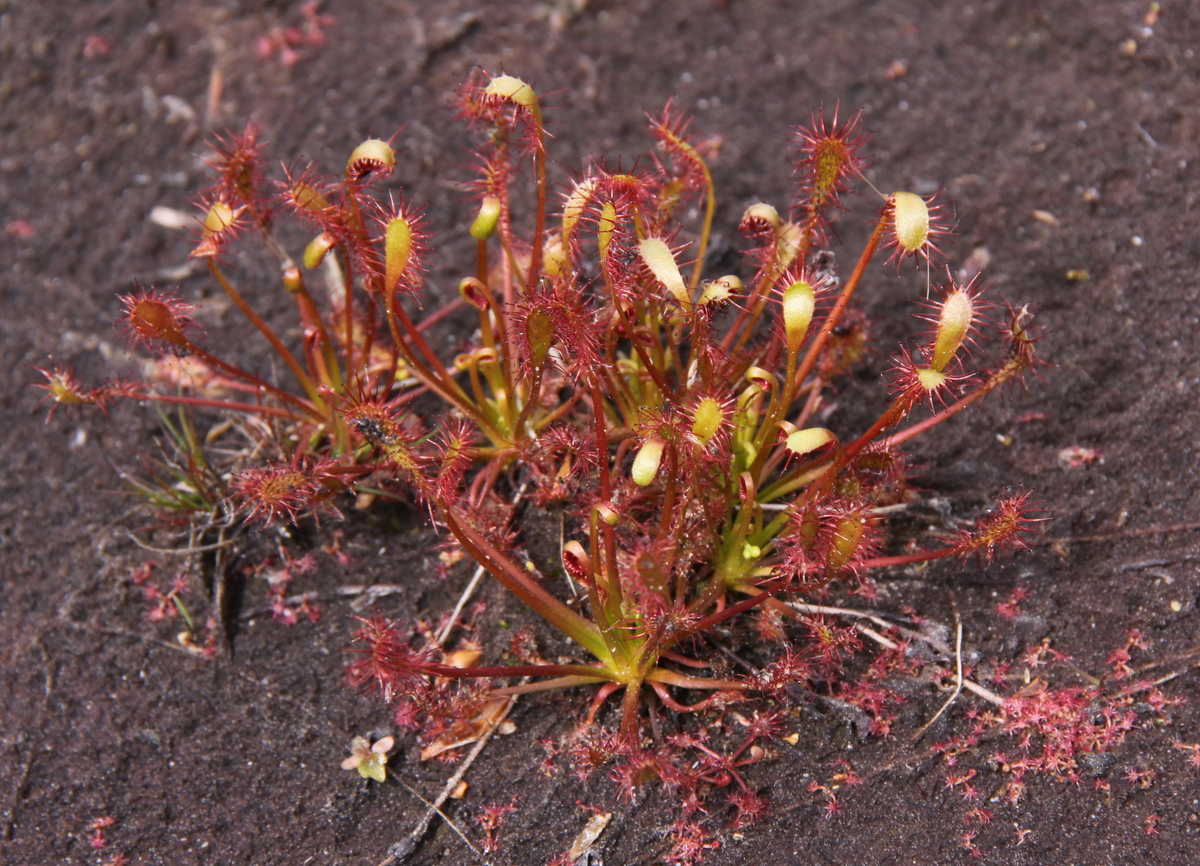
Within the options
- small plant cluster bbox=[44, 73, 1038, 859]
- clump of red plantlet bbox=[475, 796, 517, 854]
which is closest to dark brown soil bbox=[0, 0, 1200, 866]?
clump of red plantlet bbox=[475, 796, 517, 854]

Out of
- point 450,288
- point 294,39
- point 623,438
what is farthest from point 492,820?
point 294,39

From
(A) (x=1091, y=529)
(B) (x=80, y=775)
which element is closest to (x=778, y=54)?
(A) (x=1091, y=529)

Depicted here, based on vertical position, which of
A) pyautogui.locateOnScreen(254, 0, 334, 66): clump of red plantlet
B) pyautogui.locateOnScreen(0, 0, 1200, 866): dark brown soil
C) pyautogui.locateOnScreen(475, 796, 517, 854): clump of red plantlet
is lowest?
pyautogui.locateOnScreen(475, 796, 517, 854): clump of red plantlet

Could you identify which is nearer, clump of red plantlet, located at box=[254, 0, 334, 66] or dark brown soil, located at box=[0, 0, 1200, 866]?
dark brown soil, located at box=[0, 0, 1200, 866]

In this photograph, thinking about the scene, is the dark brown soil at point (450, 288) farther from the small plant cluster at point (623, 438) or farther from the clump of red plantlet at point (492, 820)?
the small plant cluster at point (623, 438)

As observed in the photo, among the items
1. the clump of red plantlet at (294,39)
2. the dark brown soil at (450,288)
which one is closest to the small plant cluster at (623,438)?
the dark brown soil at (450,288)

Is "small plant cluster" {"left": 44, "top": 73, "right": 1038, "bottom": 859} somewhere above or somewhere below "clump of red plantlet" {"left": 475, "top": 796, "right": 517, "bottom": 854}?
above

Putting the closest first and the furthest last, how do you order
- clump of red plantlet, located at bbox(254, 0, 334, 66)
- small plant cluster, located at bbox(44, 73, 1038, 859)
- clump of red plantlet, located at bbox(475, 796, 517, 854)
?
1. small plant cluster, located at bbox(44, 73, 1038, 859)
2. clump of red plantlet, located at bbox(475, 796, 517, 854)
3. clump of red plantlet, located at bbox(254, 0, 334, 66)

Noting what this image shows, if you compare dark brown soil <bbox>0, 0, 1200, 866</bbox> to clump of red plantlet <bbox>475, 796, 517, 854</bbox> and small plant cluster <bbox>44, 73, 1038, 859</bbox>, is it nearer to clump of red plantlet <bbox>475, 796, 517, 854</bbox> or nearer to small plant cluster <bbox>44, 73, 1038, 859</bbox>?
clump of red plantlet <bbox>475, 796, 517, 854</bbox>
